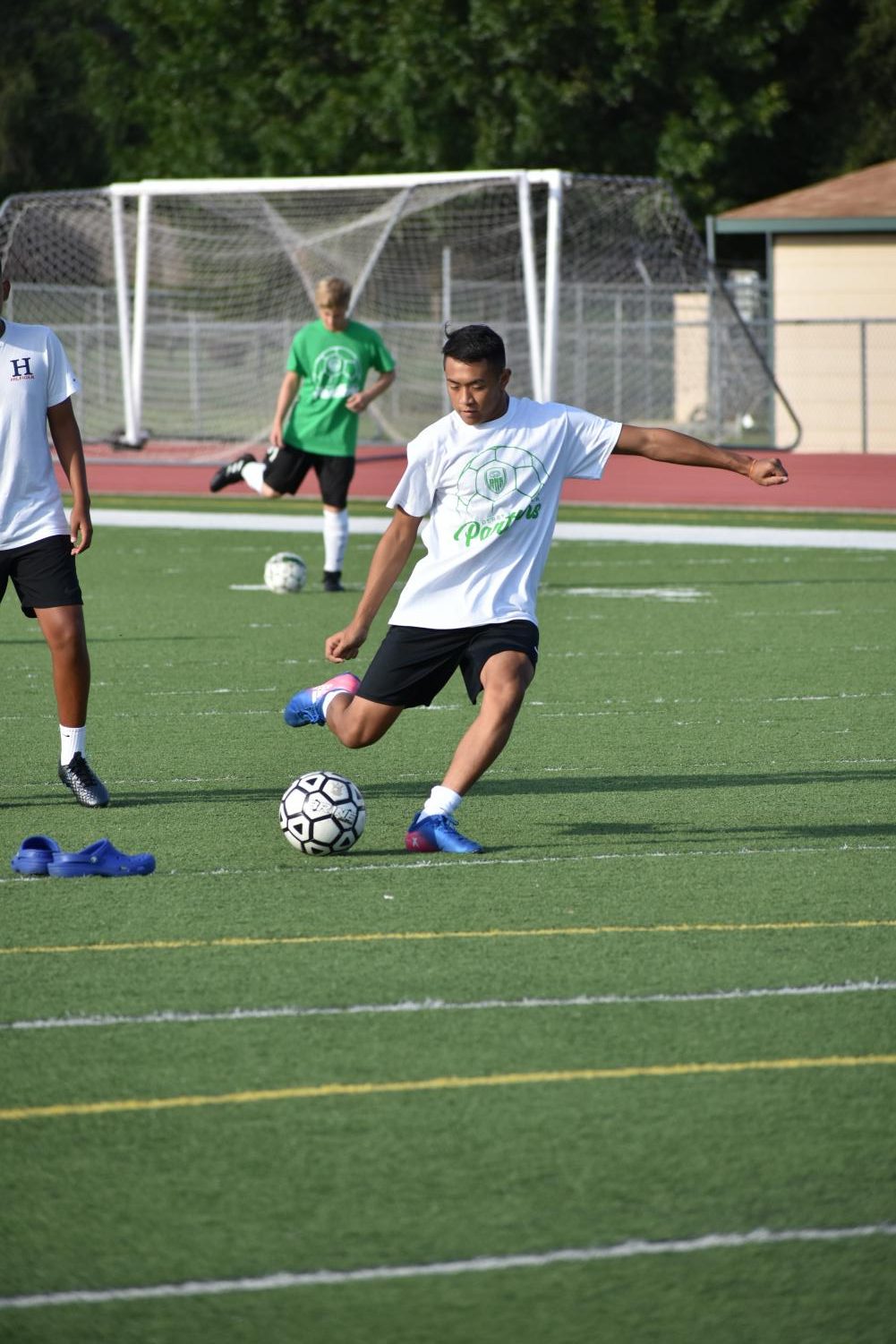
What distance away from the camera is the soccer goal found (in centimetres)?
2656

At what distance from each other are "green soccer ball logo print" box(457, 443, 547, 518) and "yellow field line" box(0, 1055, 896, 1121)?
2744 mm

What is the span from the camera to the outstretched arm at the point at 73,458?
7566mm

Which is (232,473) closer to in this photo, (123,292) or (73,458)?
(73,458)

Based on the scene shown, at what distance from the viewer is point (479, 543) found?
22.8ft

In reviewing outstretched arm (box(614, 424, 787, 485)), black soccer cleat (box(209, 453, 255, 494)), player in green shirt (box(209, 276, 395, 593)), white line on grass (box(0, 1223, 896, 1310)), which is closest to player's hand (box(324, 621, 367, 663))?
outstretched arm (box(614, 424, 787, 485))

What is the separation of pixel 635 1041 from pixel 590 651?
24.2ft

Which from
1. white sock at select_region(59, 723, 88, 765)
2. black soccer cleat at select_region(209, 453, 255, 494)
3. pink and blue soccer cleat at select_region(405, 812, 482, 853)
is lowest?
pink and blue soccer cleat at select_region(405, 812, 482, 853)

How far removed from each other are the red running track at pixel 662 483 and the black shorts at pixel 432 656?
16.6 m

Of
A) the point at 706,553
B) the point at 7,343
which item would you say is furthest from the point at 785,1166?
the point at 706,553

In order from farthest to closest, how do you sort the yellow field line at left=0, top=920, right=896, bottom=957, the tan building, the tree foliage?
the tree foliage → the tan building → the yellow field line at left=0, top=920, right=896, bottom=957

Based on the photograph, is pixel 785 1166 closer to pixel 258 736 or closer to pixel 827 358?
pixel 258 736

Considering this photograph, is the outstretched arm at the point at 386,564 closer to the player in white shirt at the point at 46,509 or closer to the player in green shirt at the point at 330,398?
the player in white shirt at the point at 46,509

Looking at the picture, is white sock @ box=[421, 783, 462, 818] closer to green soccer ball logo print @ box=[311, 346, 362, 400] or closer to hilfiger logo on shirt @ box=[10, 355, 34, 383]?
hilfiger logo on shirt @ box=[10, 355, 34, 383]

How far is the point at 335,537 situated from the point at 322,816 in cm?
804
